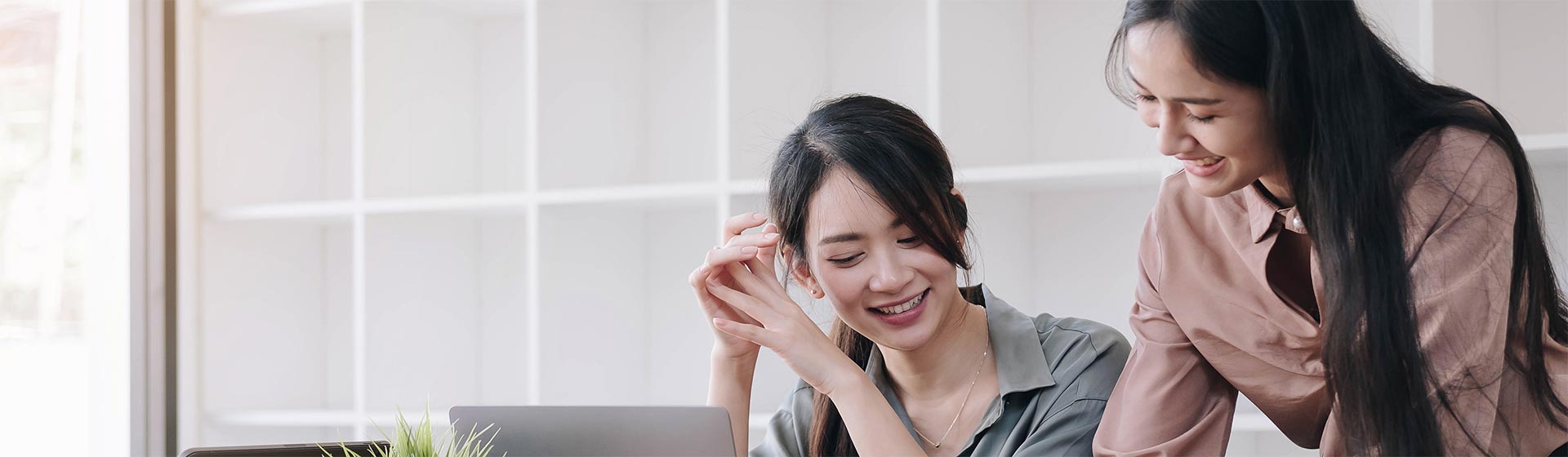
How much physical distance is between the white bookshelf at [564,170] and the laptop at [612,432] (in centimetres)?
85

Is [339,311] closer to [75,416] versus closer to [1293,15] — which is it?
[75,416]

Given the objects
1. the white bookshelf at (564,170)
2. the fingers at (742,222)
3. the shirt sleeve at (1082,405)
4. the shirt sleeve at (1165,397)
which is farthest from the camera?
the white bookshelf at (564,170)

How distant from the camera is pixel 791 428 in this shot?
176cm

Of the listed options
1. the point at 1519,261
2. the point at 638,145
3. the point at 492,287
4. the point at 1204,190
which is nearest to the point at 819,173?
the point at 1204,190

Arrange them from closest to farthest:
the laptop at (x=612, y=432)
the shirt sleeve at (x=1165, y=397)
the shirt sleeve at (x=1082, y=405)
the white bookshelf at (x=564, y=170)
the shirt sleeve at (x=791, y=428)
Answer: the laptop at (x=612, y=432)
the shirt sleeve at (x=1165, y=397)
the shirt sleeve at (x=1082, y=405)
the shirt sleeve at (x=791, y=428)
the white bookshelf at (x=564, y=170)

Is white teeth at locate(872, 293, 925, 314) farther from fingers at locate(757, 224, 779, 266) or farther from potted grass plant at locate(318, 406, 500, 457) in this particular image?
potted grass plant at locate(318, 406, 500, 457)

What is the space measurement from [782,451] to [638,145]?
94 centimetres

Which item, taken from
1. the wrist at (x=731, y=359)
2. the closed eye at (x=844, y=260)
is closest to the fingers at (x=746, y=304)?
the closed eye at (x=844, y=260)

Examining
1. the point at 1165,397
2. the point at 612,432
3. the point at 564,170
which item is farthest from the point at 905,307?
the point at 564,170

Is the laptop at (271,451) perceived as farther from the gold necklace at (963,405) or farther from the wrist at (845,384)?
the gold necklace at (963,405)

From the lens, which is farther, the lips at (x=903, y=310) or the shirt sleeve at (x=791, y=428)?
the shirt sleeve at (x=791, y=428)

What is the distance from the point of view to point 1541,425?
1143 millimetres

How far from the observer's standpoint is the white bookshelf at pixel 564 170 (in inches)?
82.2

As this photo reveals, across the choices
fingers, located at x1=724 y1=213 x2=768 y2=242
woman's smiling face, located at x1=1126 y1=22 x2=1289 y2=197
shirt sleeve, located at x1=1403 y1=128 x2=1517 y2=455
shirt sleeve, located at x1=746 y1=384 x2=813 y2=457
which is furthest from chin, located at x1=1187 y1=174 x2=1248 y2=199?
shirt sleeve, located at x1=746 y1=384 x2=813 y2=457
